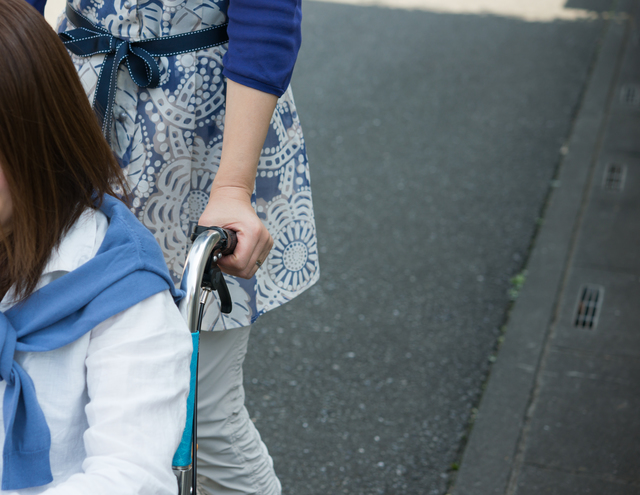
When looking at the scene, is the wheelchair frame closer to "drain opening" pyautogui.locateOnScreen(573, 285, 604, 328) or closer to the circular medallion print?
the circular medallion print

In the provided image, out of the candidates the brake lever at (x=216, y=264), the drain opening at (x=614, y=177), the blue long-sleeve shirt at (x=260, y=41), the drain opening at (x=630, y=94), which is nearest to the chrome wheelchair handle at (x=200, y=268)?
the brake lever at (x=216, y=264)

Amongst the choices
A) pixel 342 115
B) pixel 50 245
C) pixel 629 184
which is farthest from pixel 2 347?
pixel 342 115

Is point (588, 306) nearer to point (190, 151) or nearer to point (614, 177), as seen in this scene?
point (614, 177)

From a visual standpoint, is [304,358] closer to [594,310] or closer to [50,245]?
[594,310]

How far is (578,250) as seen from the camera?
4129mm

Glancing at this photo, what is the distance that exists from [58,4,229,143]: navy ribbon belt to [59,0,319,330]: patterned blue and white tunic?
2cm

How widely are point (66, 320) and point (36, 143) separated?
27 cm

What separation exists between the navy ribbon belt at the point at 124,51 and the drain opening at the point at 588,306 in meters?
2.52

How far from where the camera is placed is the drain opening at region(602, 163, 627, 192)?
479 cm

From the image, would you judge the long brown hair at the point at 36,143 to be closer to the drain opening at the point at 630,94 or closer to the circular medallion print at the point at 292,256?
the circular medallion print at the point at 292,256

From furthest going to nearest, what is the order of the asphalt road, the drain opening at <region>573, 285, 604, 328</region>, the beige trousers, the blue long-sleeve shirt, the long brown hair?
the drain opening at <region>573, 285, 604, 328</region>, the asphalt road, the beige trousers, the blue long-sleeve shirt, the long brown hair

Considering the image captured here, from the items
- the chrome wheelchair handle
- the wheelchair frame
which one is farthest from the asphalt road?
the chrome wheelchair handle

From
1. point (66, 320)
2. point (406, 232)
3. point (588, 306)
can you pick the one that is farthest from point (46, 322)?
point (406, 232)

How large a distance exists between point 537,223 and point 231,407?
3.08 meters
